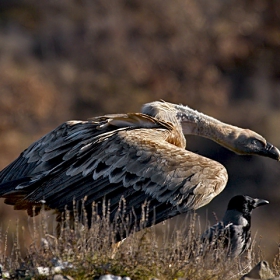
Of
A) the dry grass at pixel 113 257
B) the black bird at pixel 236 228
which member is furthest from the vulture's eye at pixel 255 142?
the dry grass at pixel 113 257

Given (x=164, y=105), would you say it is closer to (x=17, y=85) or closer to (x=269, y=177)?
(x=269, y=177)

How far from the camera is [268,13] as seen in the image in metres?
33.5

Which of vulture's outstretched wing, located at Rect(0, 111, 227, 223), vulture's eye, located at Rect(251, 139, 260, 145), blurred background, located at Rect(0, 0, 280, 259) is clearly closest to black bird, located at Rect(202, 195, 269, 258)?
vulture's outstretched wing, located at Rect(0, 111, 227, 223)

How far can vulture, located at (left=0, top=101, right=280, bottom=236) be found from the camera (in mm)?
8273

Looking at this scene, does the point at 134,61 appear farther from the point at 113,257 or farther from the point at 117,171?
the point at 113,257

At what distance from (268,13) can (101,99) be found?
394 inches

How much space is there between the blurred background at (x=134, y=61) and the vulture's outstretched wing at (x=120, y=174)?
39.0 feet

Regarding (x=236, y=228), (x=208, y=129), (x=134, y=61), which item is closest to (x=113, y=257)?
(x=236, y=228)

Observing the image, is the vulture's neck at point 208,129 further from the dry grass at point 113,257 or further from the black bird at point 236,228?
the dry grass at point 113,257

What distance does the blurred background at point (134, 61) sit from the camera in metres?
24.5

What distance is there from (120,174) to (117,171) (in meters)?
0.05

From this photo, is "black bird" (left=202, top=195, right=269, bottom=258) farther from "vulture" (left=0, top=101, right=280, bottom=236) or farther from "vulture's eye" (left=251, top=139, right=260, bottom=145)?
"vulture's eye" (left=251, top=139, right=260, bottom=145)

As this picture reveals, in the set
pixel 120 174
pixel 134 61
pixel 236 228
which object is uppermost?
pixel 134 61

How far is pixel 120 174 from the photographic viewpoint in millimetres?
8469
